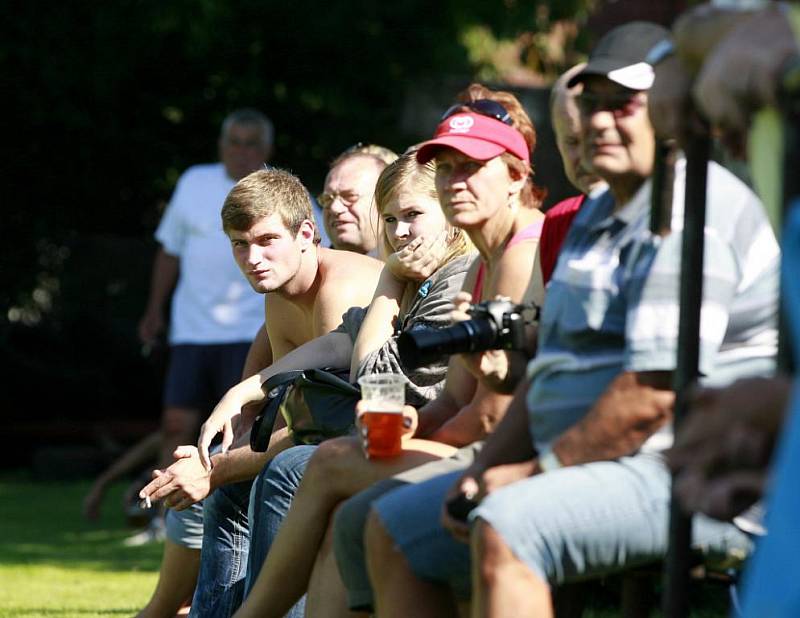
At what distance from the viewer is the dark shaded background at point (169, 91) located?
11.5 metres

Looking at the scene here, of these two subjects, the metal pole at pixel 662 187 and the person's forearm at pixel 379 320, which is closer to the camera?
the metal pole at pixel 662 187

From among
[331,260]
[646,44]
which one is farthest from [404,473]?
[331,260]

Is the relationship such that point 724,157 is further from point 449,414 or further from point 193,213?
point 193,213

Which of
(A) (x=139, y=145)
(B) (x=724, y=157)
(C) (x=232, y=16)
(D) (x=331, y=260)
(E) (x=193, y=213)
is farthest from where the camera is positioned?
(A) (x=139, y=145)

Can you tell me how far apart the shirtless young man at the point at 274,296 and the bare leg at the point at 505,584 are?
5.95ft

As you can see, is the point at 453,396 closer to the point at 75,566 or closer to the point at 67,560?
the point at 75,566

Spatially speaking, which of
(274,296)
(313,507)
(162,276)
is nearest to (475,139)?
(313,507)

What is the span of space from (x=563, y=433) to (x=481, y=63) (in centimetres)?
914

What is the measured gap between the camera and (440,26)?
1162cm

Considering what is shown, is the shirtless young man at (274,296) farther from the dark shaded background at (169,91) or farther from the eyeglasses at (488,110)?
the dark shaded background at (169,91)

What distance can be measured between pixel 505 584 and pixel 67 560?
5.27 m

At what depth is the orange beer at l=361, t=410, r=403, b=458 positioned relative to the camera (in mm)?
3704

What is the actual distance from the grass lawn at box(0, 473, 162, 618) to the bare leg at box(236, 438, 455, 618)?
6.51 feet

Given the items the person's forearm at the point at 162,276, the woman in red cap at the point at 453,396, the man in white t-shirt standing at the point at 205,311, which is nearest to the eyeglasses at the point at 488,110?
the woman in red cap at the point at 453,396
